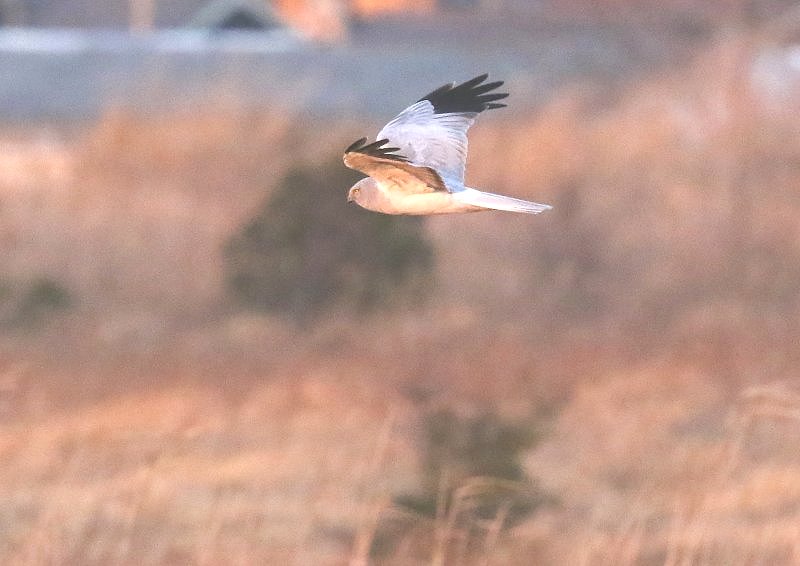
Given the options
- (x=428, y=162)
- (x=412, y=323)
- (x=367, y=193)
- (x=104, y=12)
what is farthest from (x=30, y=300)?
(x=104, y=12)

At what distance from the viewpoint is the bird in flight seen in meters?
4.71

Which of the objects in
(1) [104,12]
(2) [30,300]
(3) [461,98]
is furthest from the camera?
(1) [104,12]

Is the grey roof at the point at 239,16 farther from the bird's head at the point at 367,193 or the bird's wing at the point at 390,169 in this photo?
the bird's wing at the point at 390,169

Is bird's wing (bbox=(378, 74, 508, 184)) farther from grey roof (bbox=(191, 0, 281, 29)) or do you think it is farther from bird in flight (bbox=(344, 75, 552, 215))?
grey roof (bbox=(191, 0, 281, 29))

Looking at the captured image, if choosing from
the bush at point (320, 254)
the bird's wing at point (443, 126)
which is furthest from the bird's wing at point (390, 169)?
the bush at point (320, 254)

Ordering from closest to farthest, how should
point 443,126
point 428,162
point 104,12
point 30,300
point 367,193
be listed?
1. point 367,193
2. point 428,162
3. point 443,126
4. point 30,300
5. point 104,12

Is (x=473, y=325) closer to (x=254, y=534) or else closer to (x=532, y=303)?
(x=532, y=303)

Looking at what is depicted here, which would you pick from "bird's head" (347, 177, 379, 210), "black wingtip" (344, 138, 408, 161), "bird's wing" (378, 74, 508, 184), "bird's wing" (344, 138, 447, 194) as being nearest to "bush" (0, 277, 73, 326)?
"bird's wing" (378, 74, 508, 184)

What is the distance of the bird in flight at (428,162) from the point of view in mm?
4707

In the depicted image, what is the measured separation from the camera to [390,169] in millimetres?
4840

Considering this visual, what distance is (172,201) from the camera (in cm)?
1482

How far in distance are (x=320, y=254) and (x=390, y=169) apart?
722 centimetres

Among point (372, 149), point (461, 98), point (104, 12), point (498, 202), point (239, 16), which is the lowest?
point (498, 202)

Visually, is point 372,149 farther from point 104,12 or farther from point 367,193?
point 104,12
